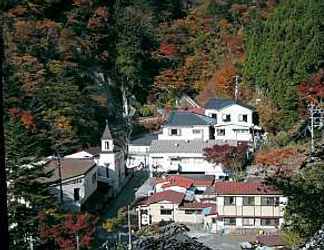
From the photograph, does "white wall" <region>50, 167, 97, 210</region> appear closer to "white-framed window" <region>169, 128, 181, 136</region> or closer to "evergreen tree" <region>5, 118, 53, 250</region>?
"evergreen tree" <region>5, 118, 53, 250</region>

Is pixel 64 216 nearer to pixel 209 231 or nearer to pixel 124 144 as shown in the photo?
pixel 209 231

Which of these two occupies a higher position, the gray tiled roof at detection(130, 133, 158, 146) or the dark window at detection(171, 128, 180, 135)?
the dark window at detection(171, 128, 180, 135)

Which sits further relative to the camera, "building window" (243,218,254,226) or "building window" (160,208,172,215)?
"building window" (160,208,172,215)

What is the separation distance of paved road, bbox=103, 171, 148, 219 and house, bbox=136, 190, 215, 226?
34.4 inches

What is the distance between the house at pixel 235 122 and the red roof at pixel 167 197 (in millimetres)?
4807

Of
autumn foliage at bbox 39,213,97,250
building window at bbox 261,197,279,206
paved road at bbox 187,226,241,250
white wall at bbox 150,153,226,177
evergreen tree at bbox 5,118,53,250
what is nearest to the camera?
evergreen tree at bbox 5,118,53,250

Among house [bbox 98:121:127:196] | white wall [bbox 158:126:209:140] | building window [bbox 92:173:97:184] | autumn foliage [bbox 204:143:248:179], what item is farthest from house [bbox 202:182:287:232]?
white wall [bbox 158:126:209:140]

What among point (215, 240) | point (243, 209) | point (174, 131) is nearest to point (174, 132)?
point (174, 131)

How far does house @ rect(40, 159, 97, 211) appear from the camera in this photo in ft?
41.8

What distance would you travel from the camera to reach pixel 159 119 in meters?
20.0

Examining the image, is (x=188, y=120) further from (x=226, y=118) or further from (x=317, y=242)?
(x=317, y=242)

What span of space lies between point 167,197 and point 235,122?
5.56 meters

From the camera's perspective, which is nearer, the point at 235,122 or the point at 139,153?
the point at 235,122

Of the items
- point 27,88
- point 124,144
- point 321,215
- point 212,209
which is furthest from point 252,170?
point 321,215
